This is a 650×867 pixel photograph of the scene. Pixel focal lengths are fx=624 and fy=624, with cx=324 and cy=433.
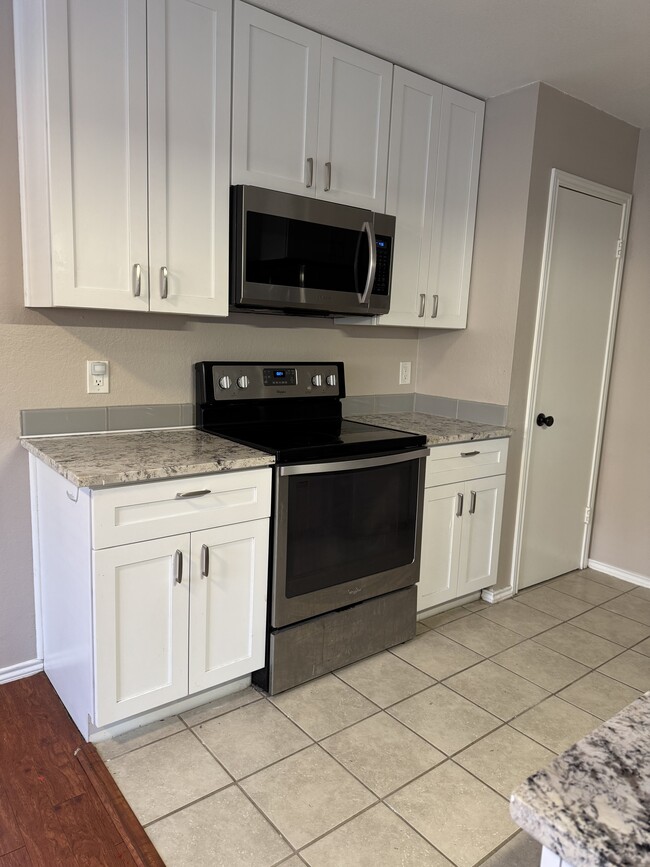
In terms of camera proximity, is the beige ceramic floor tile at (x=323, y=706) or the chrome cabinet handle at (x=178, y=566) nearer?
the chrome cabinet handle at (x=178, y=566)

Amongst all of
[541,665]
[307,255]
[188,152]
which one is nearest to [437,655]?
[541,665]

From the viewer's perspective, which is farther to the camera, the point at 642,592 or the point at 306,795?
the point at 642,592

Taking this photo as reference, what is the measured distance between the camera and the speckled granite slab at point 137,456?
1788 millimetres

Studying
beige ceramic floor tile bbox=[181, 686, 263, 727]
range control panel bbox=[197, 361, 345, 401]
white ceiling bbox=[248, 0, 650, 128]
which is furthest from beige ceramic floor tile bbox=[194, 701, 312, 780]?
white ceiling bbox=[248, 0, 650, 128]

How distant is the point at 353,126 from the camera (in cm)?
253

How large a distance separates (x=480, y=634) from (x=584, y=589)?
924 millimetres

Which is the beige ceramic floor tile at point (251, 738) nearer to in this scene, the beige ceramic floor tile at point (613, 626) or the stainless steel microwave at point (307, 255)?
the stainless steel microwave at point (307, 255)

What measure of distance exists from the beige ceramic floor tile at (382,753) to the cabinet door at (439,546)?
0.77 meters

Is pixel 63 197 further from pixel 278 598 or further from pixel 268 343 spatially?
pixel 278 598

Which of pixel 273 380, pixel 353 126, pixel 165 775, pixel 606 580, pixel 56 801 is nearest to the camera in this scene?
pixel 56 801

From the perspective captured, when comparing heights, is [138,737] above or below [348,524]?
below

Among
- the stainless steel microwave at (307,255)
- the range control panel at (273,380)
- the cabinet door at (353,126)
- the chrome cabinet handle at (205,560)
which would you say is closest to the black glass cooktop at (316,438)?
the range control panel at (273,380)

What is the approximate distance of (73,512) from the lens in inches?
74.7

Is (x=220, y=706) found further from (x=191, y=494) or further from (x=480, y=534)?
(x=480, y=534)
